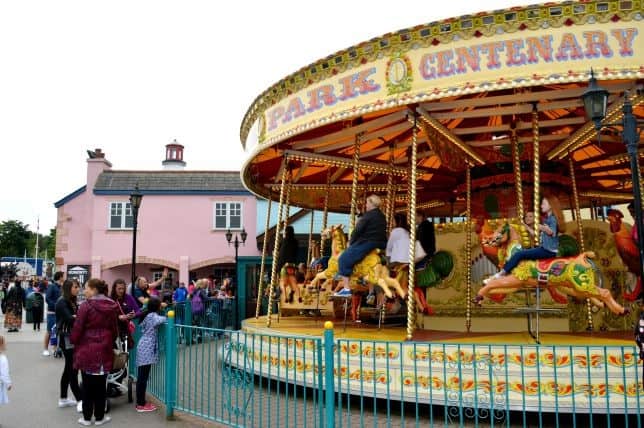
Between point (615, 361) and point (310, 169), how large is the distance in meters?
8.22

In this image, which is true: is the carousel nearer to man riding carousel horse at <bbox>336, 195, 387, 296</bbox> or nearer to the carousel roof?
the carousel roof

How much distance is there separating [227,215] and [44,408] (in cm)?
2116

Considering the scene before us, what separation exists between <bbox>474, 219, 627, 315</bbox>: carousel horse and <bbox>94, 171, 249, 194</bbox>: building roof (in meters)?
21.9

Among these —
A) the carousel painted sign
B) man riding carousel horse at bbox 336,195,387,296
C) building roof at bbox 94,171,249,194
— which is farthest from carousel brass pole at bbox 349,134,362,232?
building roof at bbox 94,171,249,194

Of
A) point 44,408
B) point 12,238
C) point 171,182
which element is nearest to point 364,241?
point 44,408

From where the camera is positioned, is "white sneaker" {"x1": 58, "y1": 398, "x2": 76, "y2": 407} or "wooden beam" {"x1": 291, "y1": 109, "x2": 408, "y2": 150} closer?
"white sneaker" {"x1": 58, "y1": 398, "x2": 76, "y2": 407}

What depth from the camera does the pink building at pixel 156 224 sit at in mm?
27297

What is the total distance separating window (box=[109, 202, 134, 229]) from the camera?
2753 centimetres

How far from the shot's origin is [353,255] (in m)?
7.54

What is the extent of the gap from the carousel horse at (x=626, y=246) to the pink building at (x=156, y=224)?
20.2 m

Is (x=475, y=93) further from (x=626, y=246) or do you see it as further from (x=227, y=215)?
(x=227, y=215)

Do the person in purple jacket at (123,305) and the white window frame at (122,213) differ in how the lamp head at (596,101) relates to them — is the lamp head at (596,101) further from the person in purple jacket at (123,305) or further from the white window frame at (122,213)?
the white window frame at (122,213)

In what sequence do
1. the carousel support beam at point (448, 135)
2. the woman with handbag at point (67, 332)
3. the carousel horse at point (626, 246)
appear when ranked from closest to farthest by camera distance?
the woman with handbag at point (67, 332) → the carousel support beam at point (448, 135) → the carousel horse at point (626, 246)

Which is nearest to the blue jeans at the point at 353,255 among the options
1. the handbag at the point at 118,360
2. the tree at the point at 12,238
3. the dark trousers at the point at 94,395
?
the handbag at the point at 118,360
